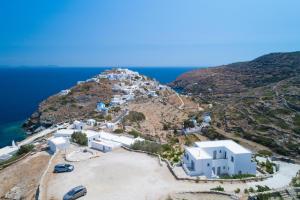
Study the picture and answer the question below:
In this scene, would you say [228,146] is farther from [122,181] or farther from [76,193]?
[76,193]

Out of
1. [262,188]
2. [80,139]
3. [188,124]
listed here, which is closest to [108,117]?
[188,124]

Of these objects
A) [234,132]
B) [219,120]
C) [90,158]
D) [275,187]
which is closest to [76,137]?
[90,158]

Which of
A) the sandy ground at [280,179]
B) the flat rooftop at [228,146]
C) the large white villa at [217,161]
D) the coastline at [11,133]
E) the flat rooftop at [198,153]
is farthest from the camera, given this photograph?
the coastline at [11,133]

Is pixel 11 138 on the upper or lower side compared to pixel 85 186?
lower

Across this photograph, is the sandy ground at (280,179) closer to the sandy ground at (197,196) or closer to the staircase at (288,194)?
the staircase at (288,194)

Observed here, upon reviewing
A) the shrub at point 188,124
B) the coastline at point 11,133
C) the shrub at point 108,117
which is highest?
the shrub at point 108,117

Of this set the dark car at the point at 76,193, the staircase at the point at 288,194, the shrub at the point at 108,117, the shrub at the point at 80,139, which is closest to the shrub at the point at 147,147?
the shrub at the point at 80,139

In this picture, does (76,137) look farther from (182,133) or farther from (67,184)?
(182,133)

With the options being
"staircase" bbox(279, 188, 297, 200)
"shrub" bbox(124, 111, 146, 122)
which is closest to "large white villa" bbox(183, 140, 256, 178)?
"staircase" bbox(279, 188, 297, 200)
